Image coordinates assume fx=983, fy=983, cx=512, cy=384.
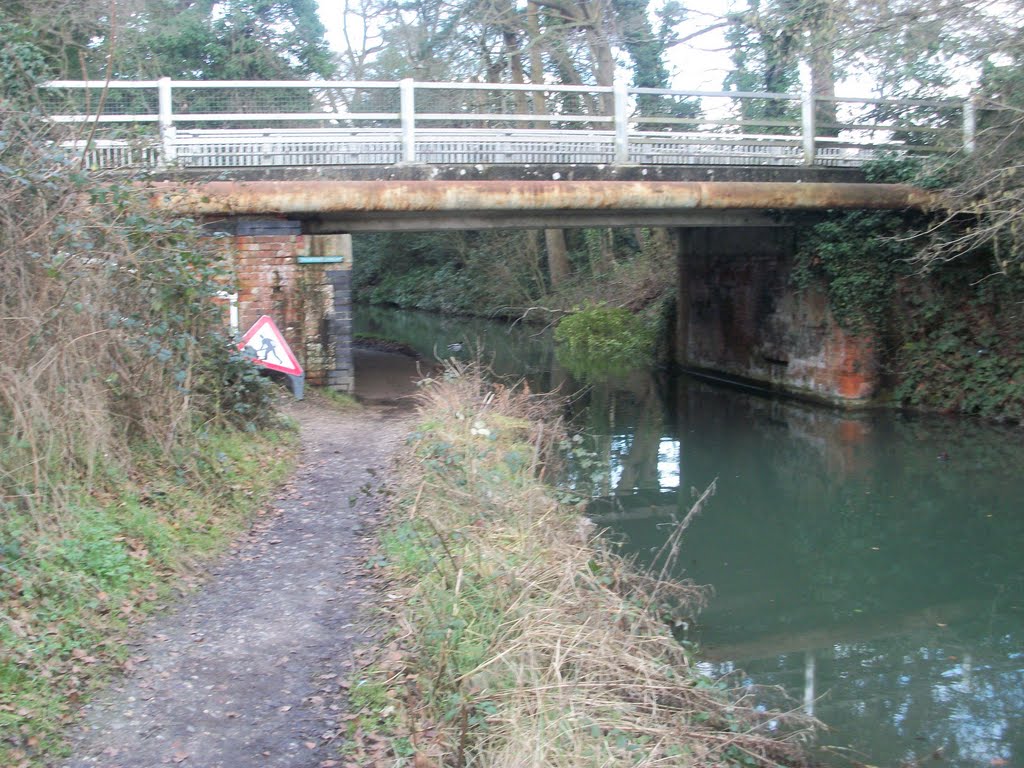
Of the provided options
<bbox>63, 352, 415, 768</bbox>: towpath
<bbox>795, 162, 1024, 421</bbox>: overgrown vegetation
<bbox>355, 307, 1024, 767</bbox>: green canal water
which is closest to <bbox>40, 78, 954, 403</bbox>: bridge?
<bbox>795, 162, 1024, 421</bbox>: overgrown vegetation

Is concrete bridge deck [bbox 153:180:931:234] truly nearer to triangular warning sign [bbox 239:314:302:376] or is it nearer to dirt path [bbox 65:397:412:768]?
triangular warning sign [bbox 239:314:302:376]

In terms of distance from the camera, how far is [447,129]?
44.7 ft

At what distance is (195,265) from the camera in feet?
26.4

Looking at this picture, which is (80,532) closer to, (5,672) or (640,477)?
(5,672)

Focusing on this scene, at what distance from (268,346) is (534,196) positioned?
426 cm

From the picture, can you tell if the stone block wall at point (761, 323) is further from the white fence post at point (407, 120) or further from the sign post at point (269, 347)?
the sign post at point (269, 347)

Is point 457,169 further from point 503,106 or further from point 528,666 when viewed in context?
point 528,666

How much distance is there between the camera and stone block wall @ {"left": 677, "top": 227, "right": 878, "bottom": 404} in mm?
17016

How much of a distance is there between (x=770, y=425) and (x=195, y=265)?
1110 centimetres

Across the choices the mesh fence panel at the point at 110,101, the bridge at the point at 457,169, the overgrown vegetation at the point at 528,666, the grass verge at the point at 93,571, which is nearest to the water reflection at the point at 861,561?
the overgrown vegetation at the point at 528,666

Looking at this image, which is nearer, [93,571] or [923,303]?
[93,571]

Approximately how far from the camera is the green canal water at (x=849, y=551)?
671 centimetres

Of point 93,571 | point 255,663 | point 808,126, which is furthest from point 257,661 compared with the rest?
point 808,126

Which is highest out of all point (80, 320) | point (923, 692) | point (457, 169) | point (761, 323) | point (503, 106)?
point (503, 106)
